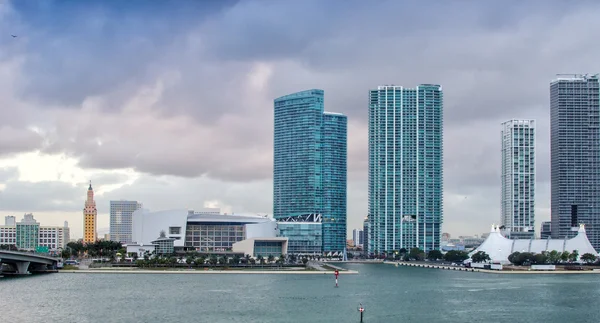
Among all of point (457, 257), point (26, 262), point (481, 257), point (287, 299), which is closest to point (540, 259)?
point (481, 257)

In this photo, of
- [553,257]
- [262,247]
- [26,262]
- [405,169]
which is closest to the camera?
[26,262]

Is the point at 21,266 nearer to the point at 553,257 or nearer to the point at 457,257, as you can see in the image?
the point at 553,257

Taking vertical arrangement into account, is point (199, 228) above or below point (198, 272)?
above

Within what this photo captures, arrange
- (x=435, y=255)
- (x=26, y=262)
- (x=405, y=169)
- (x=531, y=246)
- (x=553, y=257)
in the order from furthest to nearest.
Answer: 1. (x=405, y=169)
2. (x=435, y=255)
3. (x=531, y=246)
4. (x=553, y=257)
5. (x=26, y=262)

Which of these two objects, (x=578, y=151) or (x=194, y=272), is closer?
(x=194, y=272)

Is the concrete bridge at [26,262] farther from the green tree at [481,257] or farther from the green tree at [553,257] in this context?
the green tree at [553,257]

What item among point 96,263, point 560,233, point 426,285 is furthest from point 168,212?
point 560,233

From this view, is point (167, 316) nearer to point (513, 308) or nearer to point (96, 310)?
point (96, 310)
